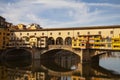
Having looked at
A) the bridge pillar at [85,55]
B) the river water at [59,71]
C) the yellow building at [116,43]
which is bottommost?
the river water at [59,71]

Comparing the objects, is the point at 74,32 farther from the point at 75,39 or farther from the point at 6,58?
the point at 6,58

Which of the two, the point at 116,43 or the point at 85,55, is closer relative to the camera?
the point at 116,43

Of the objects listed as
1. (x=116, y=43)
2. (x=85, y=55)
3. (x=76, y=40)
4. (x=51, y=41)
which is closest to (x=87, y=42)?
(x=85, y=55)

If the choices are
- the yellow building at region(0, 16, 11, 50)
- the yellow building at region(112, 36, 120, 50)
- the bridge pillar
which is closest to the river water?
the bridge pillar

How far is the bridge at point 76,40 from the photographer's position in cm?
5853

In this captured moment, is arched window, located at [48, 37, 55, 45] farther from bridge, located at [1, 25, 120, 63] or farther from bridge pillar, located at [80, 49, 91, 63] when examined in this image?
bridge pillar, located at [80, 49, 91, 63]

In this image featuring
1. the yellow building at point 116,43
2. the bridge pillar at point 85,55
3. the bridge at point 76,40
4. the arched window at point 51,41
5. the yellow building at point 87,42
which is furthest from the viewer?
the arched window at point 51,41

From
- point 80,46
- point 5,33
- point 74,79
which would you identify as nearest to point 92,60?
point 80,46

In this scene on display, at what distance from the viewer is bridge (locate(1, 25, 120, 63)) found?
5853 centimetres

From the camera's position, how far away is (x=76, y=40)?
63438 mm

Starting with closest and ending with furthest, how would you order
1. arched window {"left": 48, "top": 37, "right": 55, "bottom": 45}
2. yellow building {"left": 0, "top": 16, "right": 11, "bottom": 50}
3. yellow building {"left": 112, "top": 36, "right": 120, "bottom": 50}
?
yellow building {"left": 112, "top": 36, "right": 120, "bottom": 50}, arched window {"left": 48, "top": 37, "right": 55, "bottom": 45}, yellow building {"left": 0, "top": 16, "right": 11, "bottom": 50}

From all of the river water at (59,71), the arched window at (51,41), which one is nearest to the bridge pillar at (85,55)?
the river water at (59,71)

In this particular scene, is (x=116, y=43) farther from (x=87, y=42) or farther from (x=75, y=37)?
(x=75, y=37)

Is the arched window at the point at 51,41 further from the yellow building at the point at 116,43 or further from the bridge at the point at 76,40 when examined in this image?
the yellow building at the point at 116,43
